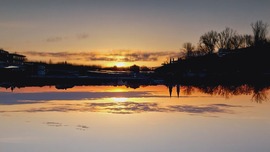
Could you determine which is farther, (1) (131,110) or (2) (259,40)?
(2) (259,40)

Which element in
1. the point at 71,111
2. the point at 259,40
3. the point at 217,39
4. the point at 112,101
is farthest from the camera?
the point at 217,39

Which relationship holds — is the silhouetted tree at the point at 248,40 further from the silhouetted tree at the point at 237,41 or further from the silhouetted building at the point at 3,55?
the silhouetted building at the point at 3,55

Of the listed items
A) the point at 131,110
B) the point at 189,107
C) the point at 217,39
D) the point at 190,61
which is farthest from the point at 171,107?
the point at 217,39

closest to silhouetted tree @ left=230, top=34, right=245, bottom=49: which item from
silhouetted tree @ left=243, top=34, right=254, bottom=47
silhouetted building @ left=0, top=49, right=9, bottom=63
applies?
silhouetted tree @ left=243, top=34, right=254, bottom=47

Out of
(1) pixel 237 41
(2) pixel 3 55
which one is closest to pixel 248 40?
(1) pixel 237 41

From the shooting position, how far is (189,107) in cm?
3647

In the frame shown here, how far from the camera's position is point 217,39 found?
5595 inches

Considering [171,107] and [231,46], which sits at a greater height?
[231,46]

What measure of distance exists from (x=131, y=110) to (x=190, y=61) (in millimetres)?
101230

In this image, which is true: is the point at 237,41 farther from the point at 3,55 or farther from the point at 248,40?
the point at 3,55

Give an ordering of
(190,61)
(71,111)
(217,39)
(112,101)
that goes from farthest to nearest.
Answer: (217,39) < (190,61) < (112,101) < (71,111)

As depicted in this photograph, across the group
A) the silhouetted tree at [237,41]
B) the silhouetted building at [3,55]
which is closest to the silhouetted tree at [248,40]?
the silhouetted tree at [237,41]

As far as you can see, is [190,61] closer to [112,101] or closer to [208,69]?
[208,69]

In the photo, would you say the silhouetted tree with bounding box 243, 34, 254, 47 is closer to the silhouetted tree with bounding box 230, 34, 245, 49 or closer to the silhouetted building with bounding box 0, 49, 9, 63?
the silhouetted tree with bounding box 230, 34, 245, 49
